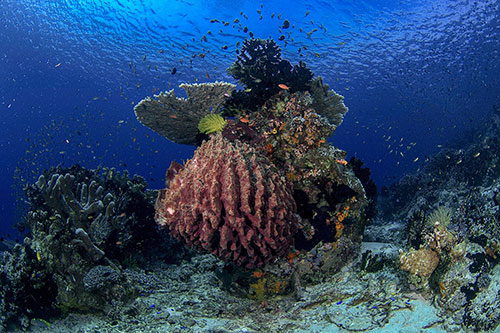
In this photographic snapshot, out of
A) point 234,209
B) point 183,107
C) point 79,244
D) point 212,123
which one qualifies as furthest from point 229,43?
point 234,209

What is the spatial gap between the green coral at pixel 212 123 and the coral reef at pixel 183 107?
53 cm

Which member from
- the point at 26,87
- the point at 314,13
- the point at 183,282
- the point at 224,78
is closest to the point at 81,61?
the point at 224,78

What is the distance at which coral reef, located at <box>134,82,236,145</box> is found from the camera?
23.0 feet

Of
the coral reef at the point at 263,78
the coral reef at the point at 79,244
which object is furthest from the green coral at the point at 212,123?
the coral reef at the point at 79,244

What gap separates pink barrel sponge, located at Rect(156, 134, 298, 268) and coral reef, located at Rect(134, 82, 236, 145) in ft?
10.9

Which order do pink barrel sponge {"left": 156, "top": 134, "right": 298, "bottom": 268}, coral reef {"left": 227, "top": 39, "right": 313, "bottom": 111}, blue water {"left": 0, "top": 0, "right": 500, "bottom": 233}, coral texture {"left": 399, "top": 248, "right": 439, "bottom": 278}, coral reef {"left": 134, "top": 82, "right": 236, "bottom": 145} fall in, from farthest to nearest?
blue water {"left": 0, "top": 0, "right": 500, "bottom": 233}
coral reef {"left": 134, "top": 82, "right": 236, "bottom": 145}
coral reef {"left": 227, "top": 39, "right": 313, "bottom": 111}
coral texture {"left": 399, "top": 248, "right": 439, "bottom": 278}
pink barrel sponge {"left": 156, "top": 134, "right": 298, "bottom": 268}

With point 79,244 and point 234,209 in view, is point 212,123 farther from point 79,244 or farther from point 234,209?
point 79,244

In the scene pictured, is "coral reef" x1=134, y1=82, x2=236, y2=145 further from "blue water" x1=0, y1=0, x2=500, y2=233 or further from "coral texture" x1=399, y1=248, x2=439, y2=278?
"blue water" x1=0, y1=0, x2=500, y2=233

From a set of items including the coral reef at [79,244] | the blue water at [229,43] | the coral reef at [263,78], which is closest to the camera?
the coral reef at [79,244]

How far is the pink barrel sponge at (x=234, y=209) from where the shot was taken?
3.63m

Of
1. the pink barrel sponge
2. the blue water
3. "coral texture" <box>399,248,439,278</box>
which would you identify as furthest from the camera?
the blue water

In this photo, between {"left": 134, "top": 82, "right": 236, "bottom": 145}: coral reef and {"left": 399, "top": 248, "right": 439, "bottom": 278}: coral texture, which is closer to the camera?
{"left": 399, "top": 248, "right": 439, "bottom": 278}: coral texture

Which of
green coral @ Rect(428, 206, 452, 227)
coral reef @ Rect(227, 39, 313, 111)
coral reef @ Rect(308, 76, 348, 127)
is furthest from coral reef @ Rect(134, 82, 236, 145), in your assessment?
green coral @ Rect(428, 206, 452, 227)

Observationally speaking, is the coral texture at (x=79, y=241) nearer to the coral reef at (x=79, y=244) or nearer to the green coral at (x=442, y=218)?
the coral reef at (x=79, y=244)
